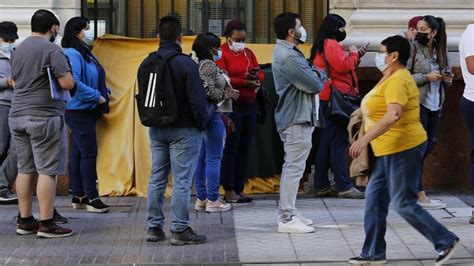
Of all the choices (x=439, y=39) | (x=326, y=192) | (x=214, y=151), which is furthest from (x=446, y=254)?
(x=326, y=192)

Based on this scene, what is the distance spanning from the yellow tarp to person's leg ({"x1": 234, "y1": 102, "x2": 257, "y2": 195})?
0.42m

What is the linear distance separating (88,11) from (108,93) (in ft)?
4.73

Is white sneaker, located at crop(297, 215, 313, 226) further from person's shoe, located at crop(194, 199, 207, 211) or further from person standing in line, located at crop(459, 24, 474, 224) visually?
person standing in line, located at crop(459, 24, 474, 224)

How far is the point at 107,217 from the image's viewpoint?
385 inches

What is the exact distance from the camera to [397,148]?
7406 millimetres

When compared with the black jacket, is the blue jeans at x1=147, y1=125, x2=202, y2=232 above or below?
below

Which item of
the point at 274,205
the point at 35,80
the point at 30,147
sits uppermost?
the point at 35,80

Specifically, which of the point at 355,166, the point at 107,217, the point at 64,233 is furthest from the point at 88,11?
the point at 355,166

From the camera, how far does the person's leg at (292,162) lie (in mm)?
8812

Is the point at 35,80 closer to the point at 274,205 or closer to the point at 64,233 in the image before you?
the point at 64,233

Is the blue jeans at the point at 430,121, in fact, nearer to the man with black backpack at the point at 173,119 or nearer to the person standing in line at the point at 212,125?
the person standing in line at the point at 212,125

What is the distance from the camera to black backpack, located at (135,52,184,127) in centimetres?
821

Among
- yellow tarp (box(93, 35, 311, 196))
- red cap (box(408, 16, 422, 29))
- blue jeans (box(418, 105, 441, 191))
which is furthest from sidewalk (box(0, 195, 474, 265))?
red cap (box(408, 16, 422, 29))

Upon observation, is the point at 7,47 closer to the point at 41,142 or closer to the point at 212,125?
the point at 41,142
